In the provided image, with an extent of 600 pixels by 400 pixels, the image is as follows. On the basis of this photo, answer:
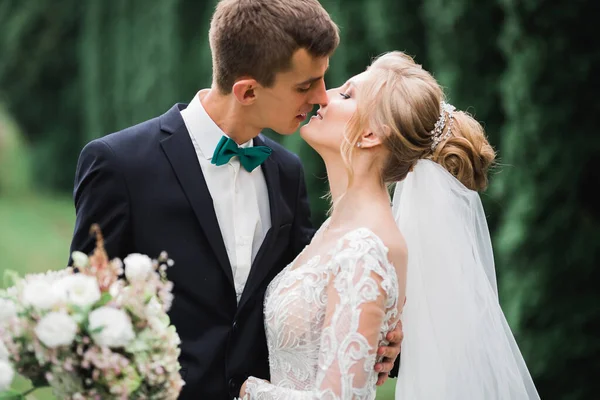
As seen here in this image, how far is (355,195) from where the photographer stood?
3100 mm

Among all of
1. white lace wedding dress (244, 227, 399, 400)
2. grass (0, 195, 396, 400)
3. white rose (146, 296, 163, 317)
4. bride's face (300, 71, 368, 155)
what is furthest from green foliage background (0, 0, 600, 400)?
grass (0, 195, 396, 400)

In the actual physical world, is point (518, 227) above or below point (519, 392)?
above

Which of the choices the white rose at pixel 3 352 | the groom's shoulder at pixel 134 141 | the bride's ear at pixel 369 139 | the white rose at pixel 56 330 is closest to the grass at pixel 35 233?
the groom's shoulder at pixel 134 141

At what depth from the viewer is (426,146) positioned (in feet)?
10.2

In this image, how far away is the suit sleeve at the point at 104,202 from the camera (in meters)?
2.87

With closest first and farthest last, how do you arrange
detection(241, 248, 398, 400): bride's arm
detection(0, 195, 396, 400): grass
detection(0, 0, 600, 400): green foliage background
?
detection(241, 248, 398, 400): bride's arm
detection(0, 0, 600, 400): green foliage background
detection(0, 195, 396, 400): grass

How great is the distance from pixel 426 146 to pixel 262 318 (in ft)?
2.73

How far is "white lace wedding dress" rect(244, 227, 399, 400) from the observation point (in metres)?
2.72

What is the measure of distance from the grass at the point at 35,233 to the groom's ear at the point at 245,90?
17.8 feet

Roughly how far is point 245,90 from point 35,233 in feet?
Answer: 38.9

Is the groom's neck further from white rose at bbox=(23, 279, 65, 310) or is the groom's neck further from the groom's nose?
white rose at bbox=(23, 279, 65, 310)

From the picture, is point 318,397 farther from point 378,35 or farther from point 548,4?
point 378,35

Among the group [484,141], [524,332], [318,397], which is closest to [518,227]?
[524,332]

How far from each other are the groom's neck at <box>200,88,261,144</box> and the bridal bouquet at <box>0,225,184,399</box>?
1.17 metres
